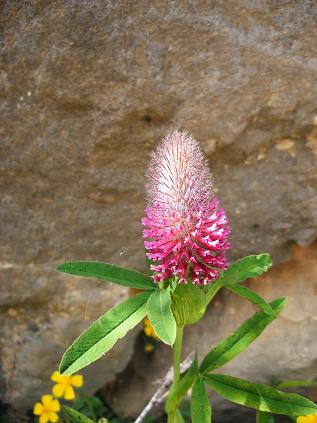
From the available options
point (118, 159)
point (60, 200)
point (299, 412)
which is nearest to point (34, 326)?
point (60, 200)

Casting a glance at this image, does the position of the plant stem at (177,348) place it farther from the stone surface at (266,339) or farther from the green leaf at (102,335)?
the stone surface at (266,339)

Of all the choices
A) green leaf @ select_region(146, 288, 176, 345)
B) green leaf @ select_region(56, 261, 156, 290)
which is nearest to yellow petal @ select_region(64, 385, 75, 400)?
green leaf @ select_region(56, 261, 156, 290)

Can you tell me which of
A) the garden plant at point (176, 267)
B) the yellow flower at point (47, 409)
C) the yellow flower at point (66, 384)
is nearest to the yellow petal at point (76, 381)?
the yellow flower at point (66, 384)

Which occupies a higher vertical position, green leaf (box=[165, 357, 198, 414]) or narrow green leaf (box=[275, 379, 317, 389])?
green leaf (box=[165, 357, 198, 414])

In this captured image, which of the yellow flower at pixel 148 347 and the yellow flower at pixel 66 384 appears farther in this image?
the yellow flower at pixel 148 347

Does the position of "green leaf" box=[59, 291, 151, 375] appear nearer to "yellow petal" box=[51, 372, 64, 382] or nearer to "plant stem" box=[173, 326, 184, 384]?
"plant stem" box=[173, 326, 184, 384]

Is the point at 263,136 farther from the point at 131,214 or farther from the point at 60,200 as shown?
the point at 60,200
